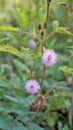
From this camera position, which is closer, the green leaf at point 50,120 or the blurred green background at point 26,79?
the blurred green background at point 26,79

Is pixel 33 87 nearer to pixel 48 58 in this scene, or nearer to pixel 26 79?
pixel 48 58

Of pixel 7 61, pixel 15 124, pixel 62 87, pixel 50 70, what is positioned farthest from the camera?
pixel 7 61

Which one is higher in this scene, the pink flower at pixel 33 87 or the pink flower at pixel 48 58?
the pink flower at pixel 48 58

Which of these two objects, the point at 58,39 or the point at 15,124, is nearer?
the point at 15,124

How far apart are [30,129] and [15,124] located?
0.05 m

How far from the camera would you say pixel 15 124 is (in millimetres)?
1083

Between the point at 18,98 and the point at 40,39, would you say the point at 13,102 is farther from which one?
the point at 40,39

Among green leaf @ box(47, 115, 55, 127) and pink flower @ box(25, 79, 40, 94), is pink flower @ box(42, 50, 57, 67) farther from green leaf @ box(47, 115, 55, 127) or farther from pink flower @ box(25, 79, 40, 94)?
green leaf @ box(47, 115, 55, 127)

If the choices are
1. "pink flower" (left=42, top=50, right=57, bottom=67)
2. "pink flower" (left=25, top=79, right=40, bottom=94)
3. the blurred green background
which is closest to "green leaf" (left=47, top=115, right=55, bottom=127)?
the blurred green background

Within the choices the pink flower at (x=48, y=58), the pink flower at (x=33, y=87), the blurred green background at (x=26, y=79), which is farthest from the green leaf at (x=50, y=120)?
the pink flower at (x=48, y=58)

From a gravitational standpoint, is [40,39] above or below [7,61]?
above

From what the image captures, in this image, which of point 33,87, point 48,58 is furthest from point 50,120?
point 48,58

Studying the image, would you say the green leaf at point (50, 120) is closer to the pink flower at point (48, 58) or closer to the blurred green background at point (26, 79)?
the blurred green background at point (26, 79)

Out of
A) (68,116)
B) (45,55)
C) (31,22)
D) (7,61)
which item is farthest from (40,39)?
(7,61)
